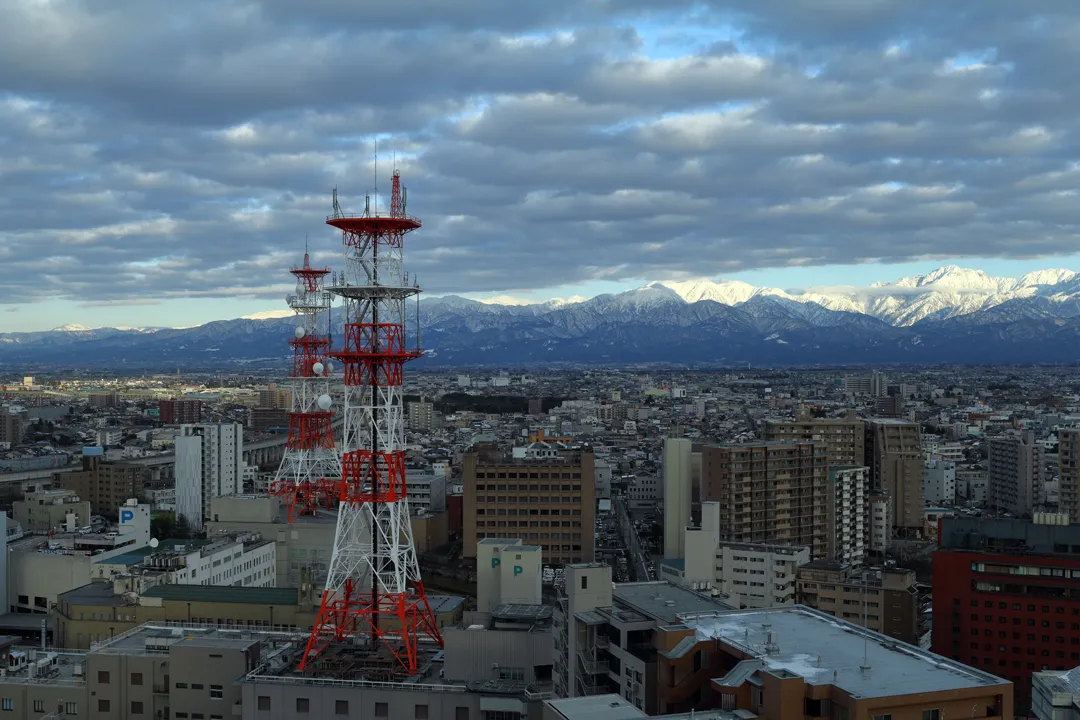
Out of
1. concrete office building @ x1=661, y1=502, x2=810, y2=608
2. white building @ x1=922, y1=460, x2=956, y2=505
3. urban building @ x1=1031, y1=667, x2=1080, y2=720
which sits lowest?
white building @ x1=922, y1=460, x2=956, y2=505

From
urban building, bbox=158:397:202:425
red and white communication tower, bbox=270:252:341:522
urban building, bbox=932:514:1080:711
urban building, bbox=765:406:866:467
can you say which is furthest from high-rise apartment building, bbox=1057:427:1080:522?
urban building, bbox=158:397:202:425

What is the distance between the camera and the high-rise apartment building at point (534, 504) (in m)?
30.1

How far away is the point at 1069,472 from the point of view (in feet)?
116

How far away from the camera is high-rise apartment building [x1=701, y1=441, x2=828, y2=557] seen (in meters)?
29.6

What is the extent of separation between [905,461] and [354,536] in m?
29.6

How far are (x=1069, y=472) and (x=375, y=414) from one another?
29311mm

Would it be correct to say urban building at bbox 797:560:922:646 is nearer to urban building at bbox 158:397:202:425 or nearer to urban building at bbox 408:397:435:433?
urban building at bbox 408:397:435:433

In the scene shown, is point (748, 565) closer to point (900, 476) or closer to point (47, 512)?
point (900, 476)

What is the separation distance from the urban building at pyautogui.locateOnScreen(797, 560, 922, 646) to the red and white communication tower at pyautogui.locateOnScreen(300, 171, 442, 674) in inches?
432

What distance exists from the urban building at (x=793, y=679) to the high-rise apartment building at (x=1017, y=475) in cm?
3246

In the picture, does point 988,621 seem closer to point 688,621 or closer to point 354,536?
point 688,621

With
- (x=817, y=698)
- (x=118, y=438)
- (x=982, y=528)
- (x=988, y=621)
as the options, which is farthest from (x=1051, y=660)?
(x=118, y=438)

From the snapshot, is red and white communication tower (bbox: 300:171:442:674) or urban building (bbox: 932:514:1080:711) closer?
red and white communication tower (bbox: 300:171:442:674)

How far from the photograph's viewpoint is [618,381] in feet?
449
